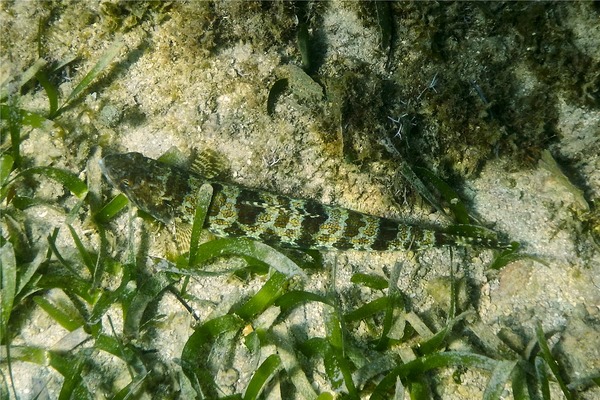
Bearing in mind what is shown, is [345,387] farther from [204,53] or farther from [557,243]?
[204,53]

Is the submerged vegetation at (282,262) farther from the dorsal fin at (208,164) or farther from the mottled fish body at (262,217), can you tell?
the dorsal fin at (208,164)

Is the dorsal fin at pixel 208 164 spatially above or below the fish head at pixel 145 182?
above

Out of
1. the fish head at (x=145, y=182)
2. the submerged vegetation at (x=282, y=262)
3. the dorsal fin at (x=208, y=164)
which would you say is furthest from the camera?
the dorsal fin at (x=208, y=164)

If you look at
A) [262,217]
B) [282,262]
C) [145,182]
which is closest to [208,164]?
[145,182]

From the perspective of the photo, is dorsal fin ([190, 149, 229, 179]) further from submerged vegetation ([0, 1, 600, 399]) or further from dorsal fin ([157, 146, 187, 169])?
submerged vegetation ([0, 1, 600, 399])

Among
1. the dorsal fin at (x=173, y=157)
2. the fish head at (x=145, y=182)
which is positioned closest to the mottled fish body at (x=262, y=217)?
the fish head at (x=145, y=182)

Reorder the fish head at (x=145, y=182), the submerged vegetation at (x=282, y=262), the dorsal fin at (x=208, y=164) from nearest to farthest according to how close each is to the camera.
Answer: the submerged vegetation at (x=282, y=262) < the fish head at (x=145, y=182) < the dorsal fin at (x=208, y=164)
